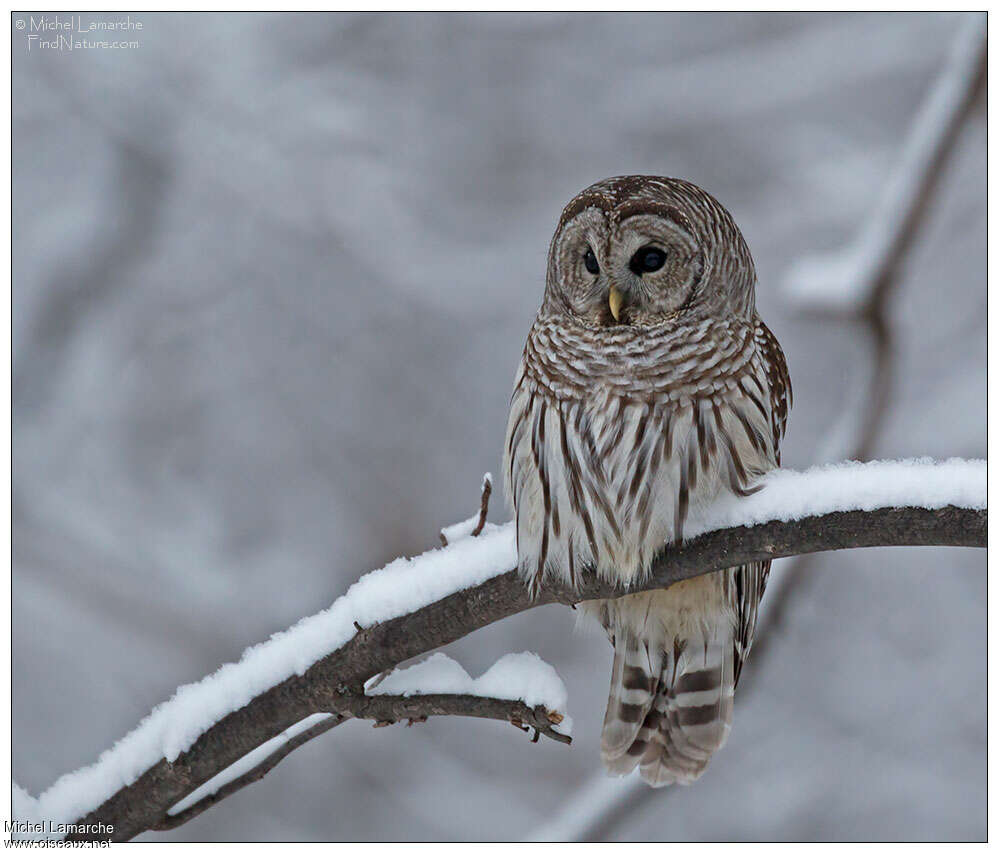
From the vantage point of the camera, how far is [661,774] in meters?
3.03

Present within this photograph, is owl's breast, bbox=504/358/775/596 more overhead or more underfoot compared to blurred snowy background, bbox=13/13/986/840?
more underfoot

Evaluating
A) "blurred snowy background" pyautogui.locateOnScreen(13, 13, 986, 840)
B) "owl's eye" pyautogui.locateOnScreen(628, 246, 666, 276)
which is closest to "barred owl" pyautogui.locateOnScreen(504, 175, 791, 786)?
"owl's eye" pyautogui.locateOnScreen(628, 246, 666, 276)

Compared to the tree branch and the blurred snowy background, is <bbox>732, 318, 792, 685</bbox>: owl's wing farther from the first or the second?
the blurred snowy background

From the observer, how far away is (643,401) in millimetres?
2613

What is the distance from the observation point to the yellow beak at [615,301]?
8.65 ft

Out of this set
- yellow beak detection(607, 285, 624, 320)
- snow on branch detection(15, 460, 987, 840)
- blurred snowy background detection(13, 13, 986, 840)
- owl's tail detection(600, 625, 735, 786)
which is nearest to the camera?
snow on branch detection(15, 460, 987, 840)

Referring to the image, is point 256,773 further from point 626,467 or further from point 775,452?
point 775,452

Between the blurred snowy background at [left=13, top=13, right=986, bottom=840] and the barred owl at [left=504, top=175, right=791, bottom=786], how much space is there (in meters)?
2.25

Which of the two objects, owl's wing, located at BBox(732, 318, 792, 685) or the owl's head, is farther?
owl's wing, located at BBox(732, 318, 792, 685)

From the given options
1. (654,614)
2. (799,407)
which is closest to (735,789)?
→ (799,407)

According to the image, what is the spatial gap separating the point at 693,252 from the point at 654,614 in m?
0.96

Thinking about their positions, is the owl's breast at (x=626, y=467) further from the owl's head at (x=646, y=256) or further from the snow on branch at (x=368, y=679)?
the owl's head at (x=646, y=256)

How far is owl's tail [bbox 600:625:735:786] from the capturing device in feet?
9.78

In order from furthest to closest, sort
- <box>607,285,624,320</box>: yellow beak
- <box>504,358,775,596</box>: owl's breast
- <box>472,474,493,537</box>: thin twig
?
<box>607,285,624,320</box>: yellow beak < <box>504,358,775,596</box>: owl's breast < <box>472,474,493,537</box>: thin twig
